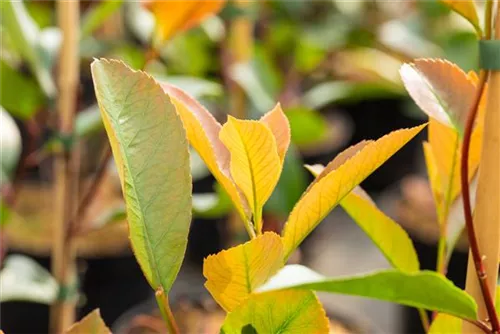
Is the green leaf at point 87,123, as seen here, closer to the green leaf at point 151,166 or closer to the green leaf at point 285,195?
the green leaf at point 285,195

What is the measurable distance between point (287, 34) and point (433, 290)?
4.38ft

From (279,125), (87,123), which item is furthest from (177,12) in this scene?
(279,125)

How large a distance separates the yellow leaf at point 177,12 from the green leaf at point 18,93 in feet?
0.65

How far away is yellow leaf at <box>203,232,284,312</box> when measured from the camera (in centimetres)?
45

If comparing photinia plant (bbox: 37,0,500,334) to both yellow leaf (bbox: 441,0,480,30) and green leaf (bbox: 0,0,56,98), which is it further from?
green leaf (bbox: 0,0,56,98)

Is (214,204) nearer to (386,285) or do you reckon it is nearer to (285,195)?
(285,195)

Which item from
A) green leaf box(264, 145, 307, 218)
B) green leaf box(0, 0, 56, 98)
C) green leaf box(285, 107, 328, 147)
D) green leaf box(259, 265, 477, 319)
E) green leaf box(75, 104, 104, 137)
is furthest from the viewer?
green leaf box(285, 107, 328, 147)

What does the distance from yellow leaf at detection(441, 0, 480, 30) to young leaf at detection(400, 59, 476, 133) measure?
43 millimetres

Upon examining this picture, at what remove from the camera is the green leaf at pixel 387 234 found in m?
0.59

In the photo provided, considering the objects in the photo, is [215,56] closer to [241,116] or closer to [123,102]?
[241,116]

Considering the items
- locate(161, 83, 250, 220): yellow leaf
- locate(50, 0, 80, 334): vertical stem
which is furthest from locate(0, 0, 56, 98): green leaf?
locate(161, 83, 250, 220): yellow leaf

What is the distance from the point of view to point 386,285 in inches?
14.3

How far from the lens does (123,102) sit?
450mm

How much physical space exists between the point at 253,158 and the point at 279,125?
0.19 ft
